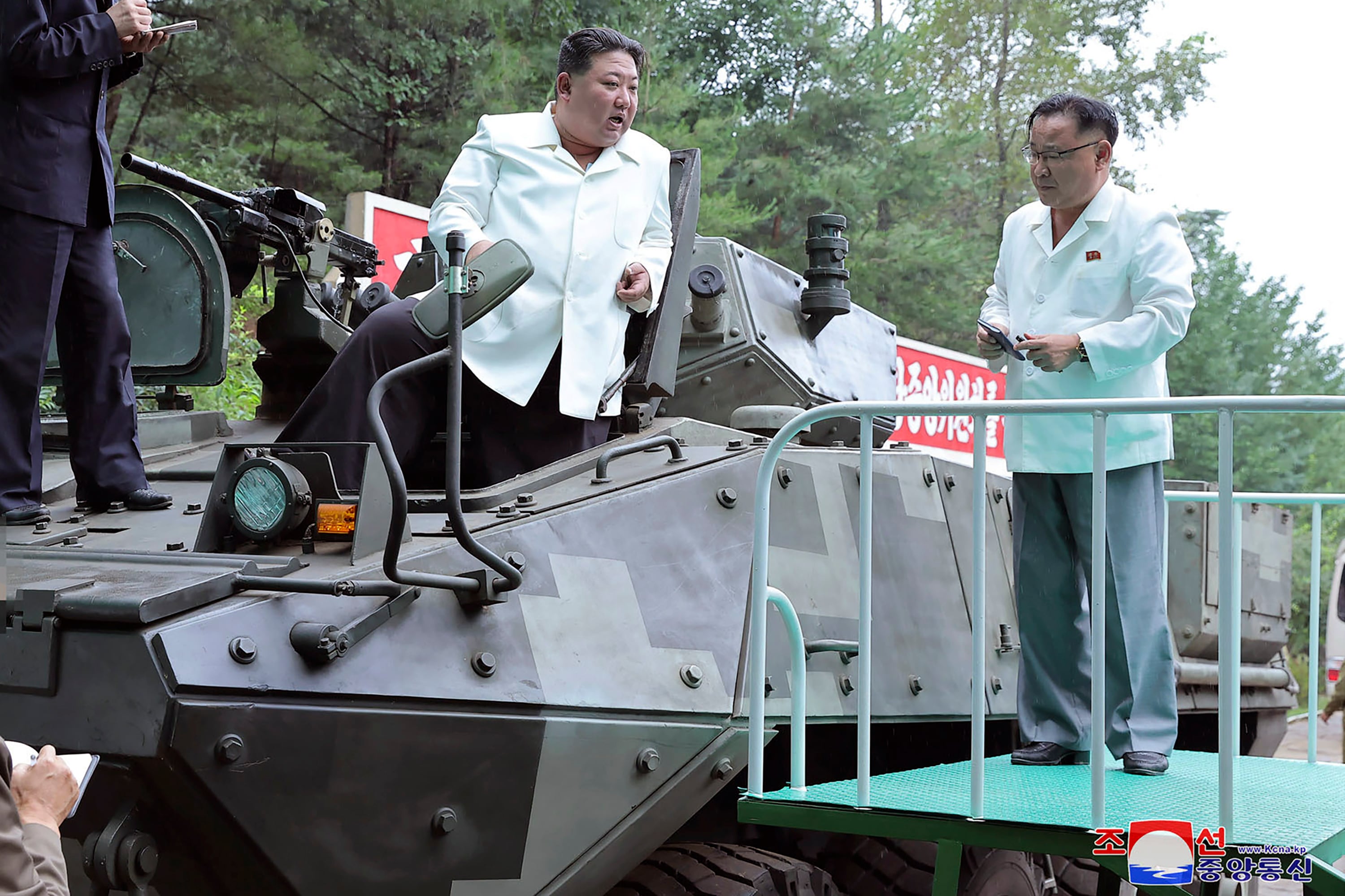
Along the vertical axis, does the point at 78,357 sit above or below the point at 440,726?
above

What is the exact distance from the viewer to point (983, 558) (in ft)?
10.4

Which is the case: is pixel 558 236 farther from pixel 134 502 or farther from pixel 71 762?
pixel 71 762

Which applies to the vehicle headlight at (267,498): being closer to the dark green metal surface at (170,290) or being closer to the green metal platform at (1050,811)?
the green metal platform at (1050,811)

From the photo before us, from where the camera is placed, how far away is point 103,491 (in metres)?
3.66

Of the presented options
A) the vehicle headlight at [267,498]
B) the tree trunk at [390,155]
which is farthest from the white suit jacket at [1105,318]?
the tree trunk at [390,155]

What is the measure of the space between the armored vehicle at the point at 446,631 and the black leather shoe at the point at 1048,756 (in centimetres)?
27

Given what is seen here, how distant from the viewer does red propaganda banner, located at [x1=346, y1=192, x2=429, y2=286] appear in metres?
8.15

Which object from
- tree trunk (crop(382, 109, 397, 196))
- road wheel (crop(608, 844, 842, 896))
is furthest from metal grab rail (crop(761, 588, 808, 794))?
tree trunk (crop(382, 109, 397, 196))

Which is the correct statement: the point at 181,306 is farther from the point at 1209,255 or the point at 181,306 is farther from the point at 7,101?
the point at 1209,255

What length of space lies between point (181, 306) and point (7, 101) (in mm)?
1232

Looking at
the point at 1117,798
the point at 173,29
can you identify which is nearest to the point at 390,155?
the point at 173,29

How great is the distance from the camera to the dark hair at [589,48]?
409 cm

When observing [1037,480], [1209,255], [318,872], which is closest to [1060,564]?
[1037,480]

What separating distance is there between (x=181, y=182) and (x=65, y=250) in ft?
2.47
